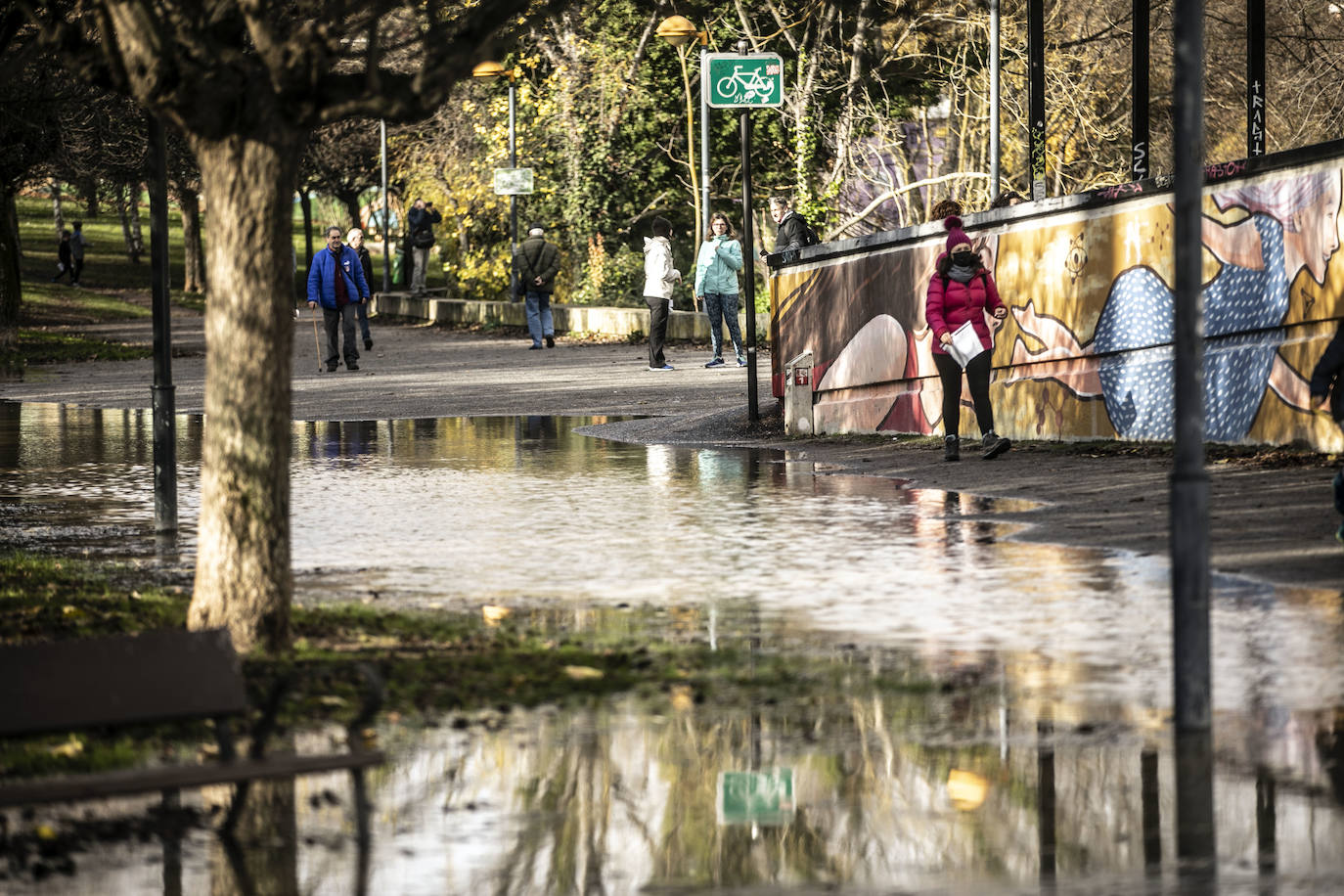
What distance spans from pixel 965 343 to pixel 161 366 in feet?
20.7

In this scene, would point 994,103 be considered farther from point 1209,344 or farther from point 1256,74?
point 1209,344

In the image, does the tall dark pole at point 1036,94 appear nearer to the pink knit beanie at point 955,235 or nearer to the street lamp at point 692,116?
the pink knit beanie at point 955,235

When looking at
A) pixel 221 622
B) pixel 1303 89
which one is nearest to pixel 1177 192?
pixel 221 622

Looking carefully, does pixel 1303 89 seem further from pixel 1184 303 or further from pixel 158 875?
pixel 158 875

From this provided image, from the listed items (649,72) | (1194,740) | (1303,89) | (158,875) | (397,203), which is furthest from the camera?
(397,203)

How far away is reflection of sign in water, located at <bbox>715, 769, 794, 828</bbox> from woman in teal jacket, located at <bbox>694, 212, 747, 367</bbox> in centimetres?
2261

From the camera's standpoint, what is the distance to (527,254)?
3322cm

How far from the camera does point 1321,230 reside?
1447cm

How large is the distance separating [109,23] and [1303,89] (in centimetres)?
2267

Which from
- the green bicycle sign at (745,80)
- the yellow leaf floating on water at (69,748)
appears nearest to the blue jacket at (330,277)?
the green bicycle sign at (745,80)

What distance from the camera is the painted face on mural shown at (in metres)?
14.3

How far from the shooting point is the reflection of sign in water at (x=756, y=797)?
5.73 metres

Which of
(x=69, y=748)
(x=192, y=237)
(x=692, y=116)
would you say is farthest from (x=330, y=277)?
(x=192, y=237)

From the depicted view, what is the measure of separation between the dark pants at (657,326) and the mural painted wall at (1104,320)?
21.6 ft
